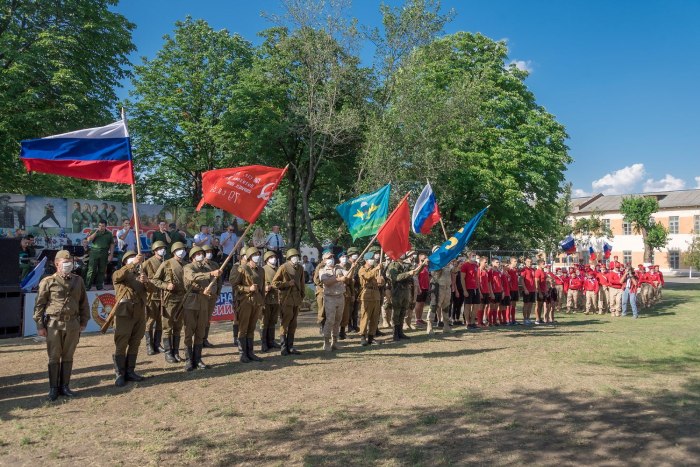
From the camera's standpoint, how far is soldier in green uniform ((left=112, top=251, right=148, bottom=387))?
29.4ft

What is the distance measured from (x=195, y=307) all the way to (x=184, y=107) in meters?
24.9

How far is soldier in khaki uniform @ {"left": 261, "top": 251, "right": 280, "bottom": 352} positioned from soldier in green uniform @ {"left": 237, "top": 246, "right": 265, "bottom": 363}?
35 centimetres

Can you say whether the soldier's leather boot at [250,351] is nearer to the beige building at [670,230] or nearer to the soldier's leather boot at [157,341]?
the soldier's leather boot at [157,341]

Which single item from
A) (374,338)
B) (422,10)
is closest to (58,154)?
(374,338)

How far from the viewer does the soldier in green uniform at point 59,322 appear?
27.0 ft

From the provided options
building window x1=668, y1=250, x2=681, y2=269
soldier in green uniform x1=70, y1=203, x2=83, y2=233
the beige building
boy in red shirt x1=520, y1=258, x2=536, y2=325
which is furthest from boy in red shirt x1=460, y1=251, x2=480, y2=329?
building window x1=668, y1=250, x2=681, y2=269

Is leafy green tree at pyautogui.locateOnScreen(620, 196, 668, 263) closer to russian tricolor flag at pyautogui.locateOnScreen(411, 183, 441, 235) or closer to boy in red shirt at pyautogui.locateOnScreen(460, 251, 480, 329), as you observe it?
boy in red shirt at pyautogui.locateOnScreen(460, 251, 480, 329)

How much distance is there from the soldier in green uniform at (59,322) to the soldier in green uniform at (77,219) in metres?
13.1

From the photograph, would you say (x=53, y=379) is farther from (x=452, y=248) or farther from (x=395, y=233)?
(x=452, y=248)

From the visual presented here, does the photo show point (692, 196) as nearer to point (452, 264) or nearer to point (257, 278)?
point (452, 264)

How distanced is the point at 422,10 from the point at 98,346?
20545mm

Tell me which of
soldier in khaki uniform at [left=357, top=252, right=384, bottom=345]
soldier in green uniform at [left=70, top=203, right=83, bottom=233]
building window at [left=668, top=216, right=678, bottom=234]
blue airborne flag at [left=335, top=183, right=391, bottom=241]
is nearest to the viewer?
blue airborne flag at [left=335, top=183, right=391, bottom=241]

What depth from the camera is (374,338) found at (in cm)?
1400

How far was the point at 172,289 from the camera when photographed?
10.3m
